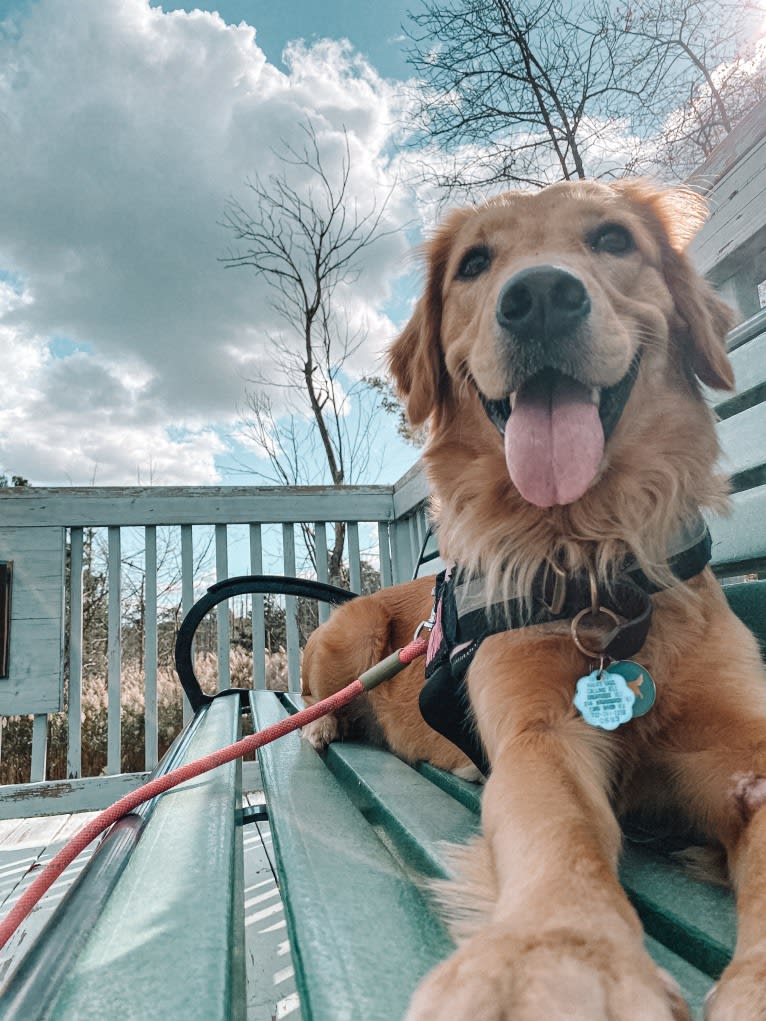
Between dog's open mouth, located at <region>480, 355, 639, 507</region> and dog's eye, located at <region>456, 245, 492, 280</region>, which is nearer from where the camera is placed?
dog's open mouth, located at <region>480, 355, 639, 507</region>

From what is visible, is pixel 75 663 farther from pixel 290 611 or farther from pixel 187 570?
pixel 290 611

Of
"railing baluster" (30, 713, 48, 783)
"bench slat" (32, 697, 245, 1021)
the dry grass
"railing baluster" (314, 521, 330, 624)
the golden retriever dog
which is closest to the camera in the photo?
"bench slat" (32, 697, 245, 1021)

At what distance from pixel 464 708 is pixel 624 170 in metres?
6.86

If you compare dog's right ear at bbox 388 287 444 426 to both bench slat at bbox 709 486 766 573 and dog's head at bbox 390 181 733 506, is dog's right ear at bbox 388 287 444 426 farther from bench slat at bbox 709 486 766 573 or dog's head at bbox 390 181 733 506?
bench slat at bbox 709 486 766 573

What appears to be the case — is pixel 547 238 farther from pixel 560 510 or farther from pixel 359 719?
pixel 359 719

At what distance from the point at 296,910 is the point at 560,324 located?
41.8 inches

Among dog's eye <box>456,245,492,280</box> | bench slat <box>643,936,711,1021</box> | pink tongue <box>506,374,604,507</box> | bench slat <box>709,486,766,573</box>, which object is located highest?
dog's eye <box>456,245,492,280</box>

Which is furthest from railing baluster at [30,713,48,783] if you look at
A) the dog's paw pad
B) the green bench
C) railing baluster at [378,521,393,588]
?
the dog's paw pad

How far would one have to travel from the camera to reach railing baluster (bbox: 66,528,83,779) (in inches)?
143

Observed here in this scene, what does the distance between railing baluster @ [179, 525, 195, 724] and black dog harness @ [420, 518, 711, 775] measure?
8.63 ft

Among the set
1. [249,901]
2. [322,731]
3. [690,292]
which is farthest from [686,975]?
[249,901]

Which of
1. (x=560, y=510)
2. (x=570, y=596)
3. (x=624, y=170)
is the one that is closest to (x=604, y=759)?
(x=570, y=596)

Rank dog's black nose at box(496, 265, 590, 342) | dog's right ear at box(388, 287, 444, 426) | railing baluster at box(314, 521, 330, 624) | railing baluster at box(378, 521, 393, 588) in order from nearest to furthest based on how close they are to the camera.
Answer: dog's black nose at box(496, 265, 590, 342), dog's right ear at box(388, 287, 444, 426), railing baluster at box(314, 521, 330, 624), railing baluster at box(378, 521, 393, 588)

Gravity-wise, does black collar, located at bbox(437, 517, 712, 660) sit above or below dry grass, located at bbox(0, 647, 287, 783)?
above
